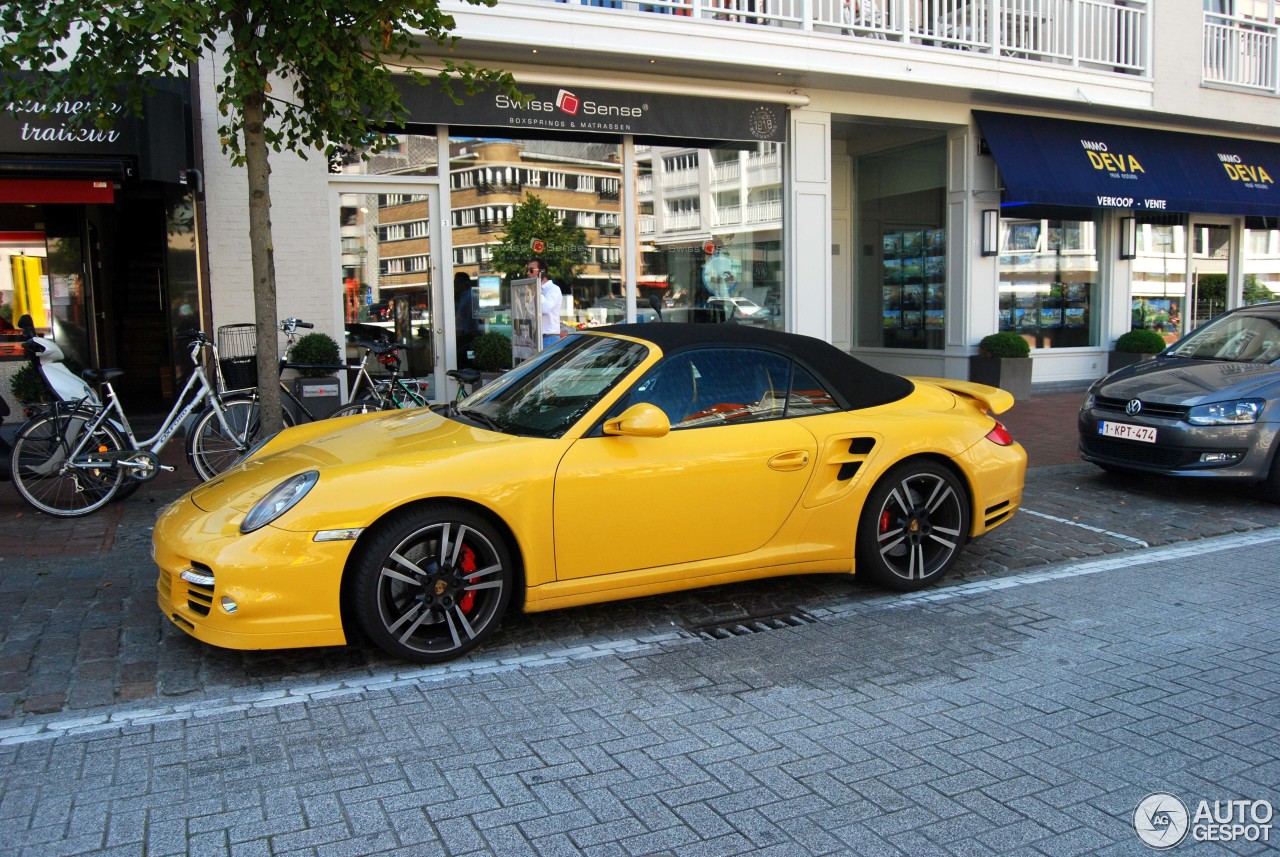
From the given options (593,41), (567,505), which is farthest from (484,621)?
(593,41)

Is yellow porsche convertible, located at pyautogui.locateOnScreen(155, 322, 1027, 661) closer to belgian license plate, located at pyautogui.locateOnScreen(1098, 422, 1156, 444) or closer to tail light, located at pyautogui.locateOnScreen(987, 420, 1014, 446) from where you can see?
tail light, located at pyautogui.locateOnScreen(987, 420, 1014, 446)

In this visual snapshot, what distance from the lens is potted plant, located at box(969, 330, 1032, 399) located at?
1402 centimetres

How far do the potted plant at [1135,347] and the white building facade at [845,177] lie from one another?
0.27m

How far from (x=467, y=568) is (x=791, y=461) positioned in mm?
1738

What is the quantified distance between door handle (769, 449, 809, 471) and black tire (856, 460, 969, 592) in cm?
48

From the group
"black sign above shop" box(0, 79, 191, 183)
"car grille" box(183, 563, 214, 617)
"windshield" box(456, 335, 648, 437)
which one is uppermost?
"black sign above shop" box(0, 79, 191, 183)

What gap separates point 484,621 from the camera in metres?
4.44

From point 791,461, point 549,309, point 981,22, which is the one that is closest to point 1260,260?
point 981,22

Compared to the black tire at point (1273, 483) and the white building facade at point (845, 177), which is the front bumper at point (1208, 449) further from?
the white building facade at point (845, 177)

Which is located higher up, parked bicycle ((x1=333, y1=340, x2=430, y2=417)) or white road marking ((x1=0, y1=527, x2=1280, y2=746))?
parked bicycle ((x1=333, y1=340, x2=430, y2=417))

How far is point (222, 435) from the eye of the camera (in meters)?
8.02

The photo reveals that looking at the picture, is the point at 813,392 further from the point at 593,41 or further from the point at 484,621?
the point at 593,41

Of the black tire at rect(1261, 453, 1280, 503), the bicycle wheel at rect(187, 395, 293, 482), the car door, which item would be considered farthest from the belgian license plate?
the bicycle wheel at rect(187, 395, 293, 482)

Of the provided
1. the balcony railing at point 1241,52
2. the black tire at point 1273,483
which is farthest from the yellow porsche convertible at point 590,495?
the balcony railing at point 1241,52
